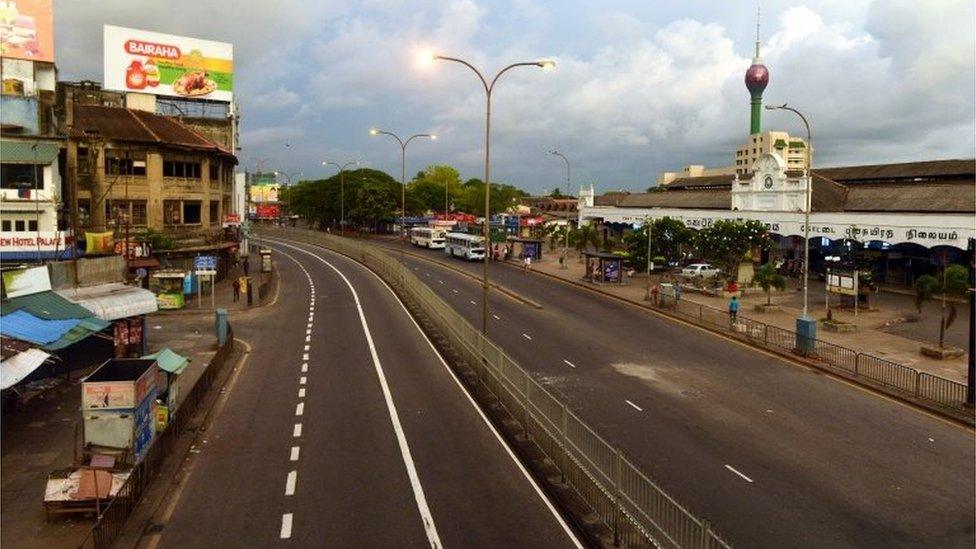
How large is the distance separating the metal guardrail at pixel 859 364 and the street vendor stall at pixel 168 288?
29.1 metres

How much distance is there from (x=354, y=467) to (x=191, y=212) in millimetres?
44642

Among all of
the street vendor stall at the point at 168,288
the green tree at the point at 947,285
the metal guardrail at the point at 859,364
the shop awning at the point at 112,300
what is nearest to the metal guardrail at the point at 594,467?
the metal guardrail at the point at 859,364

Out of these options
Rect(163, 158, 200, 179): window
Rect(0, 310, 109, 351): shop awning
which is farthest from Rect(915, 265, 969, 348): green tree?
A: Rect(163, 158, 200, 179): window

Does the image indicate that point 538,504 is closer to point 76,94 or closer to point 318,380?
point 318,380

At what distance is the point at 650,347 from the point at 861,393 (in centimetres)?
916

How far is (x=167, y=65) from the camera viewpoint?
6875 centimetres

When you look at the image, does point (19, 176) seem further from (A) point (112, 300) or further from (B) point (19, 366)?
(B) point (19, 366)

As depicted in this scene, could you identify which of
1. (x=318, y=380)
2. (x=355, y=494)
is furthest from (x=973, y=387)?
(x=318, y=380)

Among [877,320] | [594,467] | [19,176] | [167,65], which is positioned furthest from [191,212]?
[594,467]

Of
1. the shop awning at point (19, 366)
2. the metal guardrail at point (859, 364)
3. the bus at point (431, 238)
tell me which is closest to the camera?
the shop awning at point (19, 366)

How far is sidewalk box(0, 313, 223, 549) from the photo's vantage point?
42.7ft

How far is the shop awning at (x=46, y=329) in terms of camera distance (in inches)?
782

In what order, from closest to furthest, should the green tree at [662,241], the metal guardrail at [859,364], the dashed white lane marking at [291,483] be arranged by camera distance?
the dashed white lane marking at [291,483] < the metal guardrail at [859,364] < the green tree at [662,241]

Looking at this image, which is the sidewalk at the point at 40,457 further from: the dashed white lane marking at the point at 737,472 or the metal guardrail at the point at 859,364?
the metal guardrail at the point at 859,364
